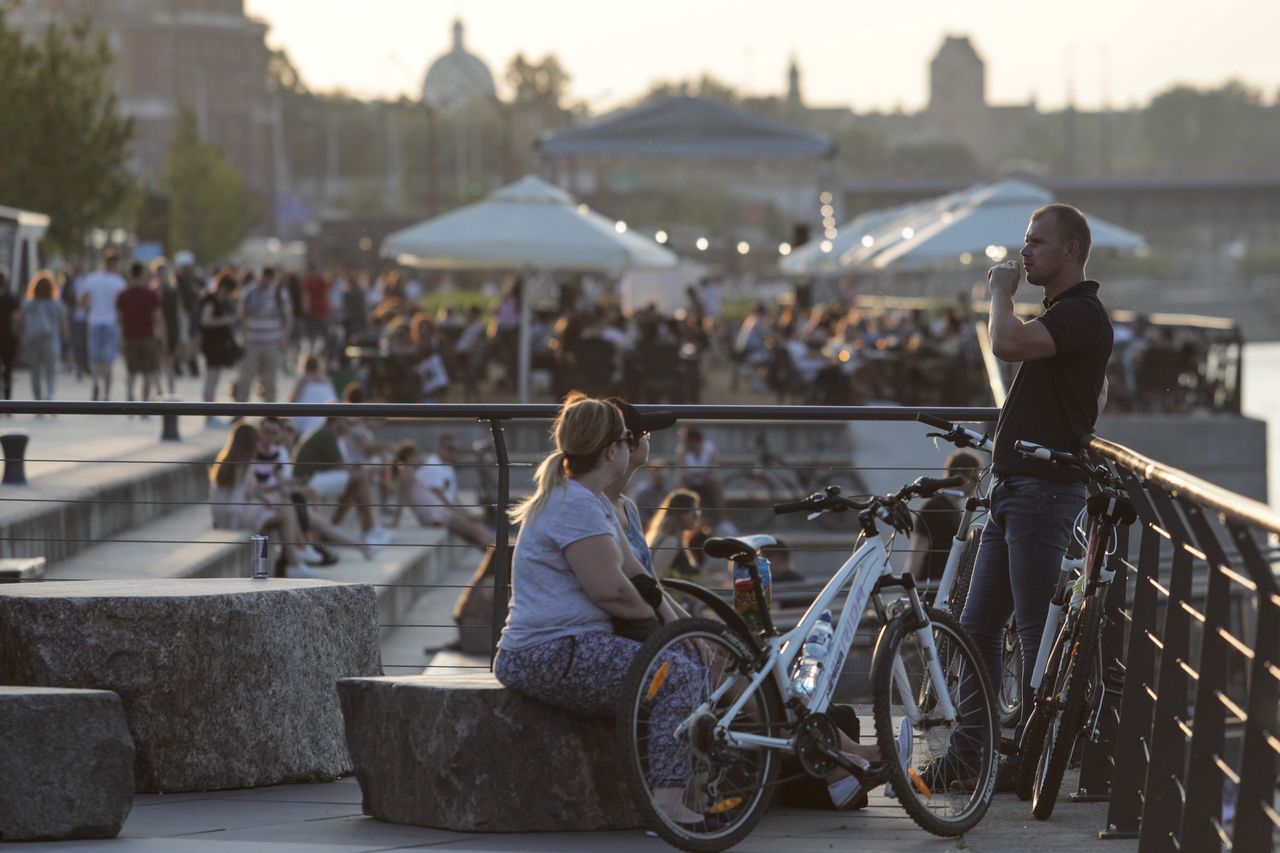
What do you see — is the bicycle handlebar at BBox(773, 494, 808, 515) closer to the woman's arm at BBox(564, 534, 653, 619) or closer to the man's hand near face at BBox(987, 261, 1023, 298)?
the woman's arm at BBox(564, 534, 653, 619)

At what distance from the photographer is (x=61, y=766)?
19.0 feet

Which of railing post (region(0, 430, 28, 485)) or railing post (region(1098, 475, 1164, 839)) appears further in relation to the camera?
railing post (region(0, 430, 28, 485))

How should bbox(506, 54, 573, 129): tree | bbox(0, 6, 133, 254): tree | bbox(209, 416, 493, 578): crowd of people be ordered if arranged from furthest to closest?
bbox(506, 54, 573, 129): tree < bbox(0, 6, 133, 254): tree < bbox(209, 416, 493, 578): crowd of people

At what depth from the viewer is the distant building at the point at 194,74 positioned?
131 metres

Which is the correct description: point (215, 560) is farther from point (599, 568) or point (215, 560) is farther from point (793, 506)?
point (793, 506)

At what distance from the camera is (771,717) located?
5680mm

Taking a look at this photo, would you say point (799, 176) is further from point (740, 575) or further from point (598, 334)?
point (740, 575)

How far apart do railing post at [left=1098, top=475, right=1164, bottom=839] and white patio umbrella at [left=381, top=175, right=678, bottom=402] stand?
16.6 meters

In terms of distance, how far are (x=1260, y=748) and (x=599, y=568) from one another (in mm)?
2045

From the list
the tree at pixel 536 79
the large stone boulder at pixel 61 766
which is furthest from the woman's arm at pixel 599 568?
the tree at pixel 536 79

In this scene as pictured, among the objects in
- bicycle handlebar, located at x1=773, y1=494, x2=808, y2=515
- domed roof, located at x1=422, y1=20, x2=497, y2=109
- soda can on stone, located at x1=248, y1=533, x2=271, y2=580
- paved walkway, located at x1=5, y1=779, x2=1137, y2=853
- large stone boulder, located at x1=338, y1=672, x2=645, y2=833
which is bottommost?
paved walkway, located at x1=5, y1=779, x2=1137, y2=853

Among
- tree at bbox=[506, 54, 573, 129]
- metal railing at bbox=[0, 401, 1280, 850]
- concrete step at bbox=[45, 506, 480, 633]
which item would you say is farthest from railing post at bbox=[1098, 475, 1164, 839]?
tree at bbox=[506, 54, 573, 129]

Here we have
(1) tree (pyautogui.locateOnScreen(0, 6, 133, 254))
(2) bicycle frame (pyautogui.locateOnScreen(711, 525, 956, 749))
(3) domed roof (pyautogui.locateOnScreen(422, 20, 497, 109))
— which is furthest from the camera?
(3) domed roof (pyautogui.locateOnScreen(422, 20, 497, 109))

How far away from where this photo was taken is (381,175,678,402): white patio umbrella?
22.4m
